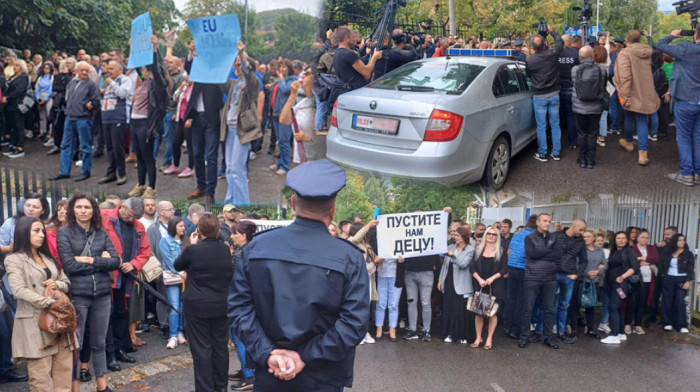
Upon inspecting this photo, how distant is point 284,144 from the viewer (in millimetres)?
5730

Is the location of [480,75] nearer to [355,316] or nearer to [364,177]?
[364,177]

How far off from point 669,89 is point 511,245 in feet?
10.0

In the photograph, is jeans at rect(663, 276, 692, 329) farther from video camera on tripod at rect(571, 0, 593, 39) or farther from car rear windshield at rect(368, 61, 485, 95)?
car rear windshield at rect(368, 61, 485, 95)

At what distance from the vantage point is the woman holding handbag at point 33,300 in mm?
4828

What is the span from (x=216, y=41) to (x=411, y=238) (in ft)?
12.5

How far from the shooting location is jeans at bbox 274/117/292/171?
17.9ft

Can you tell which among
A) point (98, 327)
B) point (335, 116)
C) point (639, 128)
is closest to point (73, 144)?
point (98, 327)

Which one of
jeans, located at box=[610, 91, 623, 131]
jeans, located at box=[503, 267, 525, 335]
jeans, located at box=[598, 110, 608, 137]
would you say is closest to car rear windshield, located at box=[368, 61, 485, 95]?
jeans, located at box=[598, 110, 608, 137]

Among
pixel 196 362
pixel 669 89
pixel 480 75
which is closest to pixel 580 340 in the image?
pixel 669 89

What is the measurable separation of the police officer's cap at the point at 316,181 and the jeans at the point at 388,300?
5205 mm

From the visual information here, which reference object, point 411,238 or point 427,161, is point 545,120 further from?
point 411,238

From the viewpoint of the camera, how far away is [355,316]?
3.09 metres

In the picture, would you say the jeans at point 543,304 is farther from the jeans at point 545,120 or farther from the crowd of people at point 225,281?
the jeans at point 545,120

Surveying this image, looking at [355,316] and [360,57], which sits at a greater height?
[360,57]
